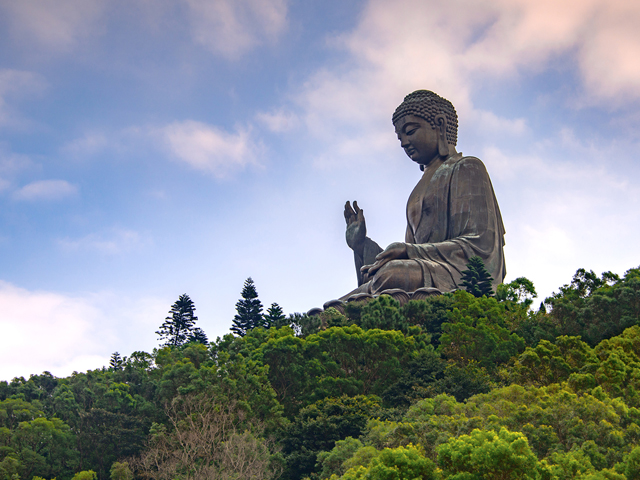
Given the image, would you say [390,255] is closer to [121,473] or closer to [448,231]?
[448,231]

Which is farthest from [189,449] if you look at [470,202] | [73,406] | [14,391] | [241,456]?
[470,202]

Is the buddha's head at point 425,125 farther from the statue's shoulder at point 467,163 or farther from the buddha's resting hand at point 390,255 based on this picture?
the buddha's resting hand at point 390,255

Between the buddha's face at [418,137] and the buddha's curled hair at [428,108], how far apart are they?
0.16 meters

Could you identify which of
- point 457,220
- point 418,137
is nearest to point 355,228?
point 457,220

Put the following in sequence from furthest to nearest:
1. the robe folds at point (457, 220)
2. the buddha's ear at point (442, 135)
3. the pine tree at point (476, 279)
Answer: the buddha's ear at point (442, 135), the robe folds at point (457, 220), the pine tree at point (476, 279)

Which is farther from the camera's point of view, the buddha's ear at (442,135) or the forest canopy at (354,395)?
the buddha's ear at (442,135)

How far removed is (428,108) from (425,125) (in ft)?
1.74

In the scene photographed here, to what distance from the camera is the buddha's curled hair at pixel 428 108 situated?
928 inches

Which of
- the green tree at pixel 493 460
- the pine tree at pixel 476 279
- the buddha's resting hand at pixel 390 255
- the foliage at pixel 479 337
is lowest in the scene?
the green tree at pixel 493 460

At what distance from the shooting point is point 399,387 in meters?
15.1

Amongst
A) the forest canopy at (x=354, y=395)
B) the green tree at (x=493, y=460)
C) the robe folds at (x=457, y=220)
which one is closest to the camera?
the green tree at (x=493, y=460)

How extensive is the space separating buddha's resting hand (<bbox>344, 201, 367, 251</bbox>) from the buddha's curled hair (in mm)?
3179

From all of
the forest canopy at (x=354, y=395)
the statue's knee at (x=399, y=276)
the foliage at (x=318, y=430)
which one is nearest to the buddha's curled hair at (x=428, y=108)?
the statue's knee at (x=399, y=276)

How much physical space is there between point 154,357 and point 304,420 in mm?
9038
